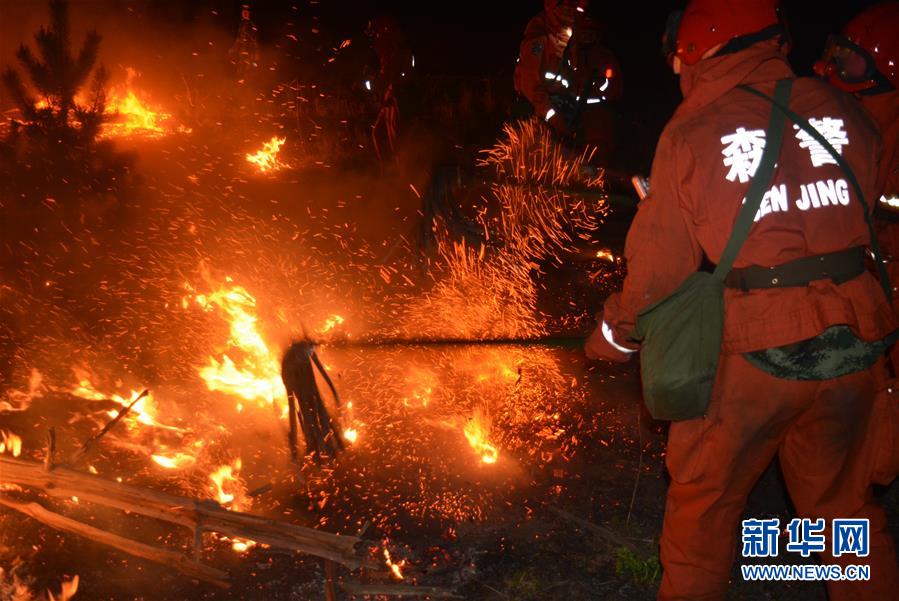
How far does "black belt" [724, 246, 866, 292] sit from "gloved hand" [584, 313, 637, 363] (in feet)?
1.93

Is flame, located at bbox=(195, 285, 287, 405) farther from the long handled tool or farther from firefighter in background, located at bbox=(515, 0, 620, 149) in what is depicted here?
firefighter in background, located at bbox=(515, 0, 620, 149)

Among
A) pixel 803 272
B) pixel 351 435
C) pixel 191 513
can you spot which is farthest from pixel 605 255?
pixel 191 513

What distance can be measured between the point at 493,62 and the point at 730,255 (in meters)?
16.0

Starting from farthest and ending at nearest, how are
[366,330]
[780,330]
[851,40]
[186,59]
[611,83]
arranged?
1. [186,59]
2. [611,83]
3. [366,330]
4. [851,40]
5. [780,330]

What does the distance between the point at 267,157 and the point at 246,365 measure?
23.2 feet

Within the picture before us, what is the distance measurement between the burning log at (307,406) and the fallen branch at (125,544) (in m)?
0.91

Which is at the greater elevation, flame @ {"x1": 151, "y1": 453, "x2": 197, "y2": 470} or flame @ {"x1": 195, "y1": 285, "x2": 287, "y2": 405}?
flame @ {"x1": 195, "y1": 285, "x2": 287, "y2": 405}

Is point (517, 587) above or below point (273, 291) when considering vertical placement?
below

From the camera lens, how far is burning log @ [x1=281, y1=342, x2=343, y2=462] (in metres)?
3.81

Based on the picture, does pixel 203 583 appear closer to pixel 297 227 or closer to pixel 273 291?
pixel 273 291

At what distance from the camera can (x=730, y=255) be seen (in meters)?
2.15

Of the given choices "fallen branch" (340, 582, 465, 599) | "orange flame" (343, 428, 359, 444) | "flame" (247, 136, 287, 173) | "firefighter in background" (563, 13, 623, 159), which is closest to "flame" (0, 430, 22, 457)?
"orange flame" (343, 428, 359, 444)

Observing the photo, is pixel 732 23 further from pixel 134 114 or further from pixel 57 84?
pixel 134 114

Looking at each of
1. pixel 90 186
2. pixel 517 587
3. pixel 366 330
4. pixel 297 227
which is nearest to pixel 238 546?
pixel 517 587
